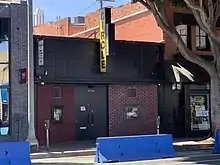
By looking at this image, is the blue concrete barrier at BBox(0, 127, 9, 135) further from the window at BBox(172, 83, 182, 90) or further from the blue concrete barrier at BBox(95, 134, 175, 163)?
the window at BBox(172, 83, 182, 90)

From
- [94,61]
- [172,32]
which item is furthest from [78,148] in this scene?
[172,32]

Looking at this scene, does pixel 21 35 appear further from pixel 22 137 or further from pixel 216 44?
pixel 216 44

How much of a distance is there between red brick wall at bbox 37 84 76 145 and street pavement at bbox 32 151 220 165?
4.47 meters

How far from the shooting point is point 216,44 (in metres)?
22.0

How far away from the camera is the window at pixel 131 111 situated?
2505 centimetres

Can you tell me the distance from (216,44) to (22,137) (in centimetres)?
967

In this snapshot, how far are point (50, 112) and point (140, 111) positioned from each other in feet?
16.4

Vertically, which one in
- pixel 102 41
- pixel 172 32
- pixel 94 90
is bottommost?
pixel 94 90

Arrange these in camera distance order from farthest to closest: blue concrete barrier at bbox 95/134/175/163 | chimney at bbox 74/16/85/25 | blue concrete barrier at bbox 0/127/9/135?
chimney at bbox 74/16/85/25 < blue concrete barrier at bbox 0/127/9/135 < blue concrete barrier at bbox 95/134/175/163

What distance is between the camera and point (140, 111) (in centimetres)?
2547

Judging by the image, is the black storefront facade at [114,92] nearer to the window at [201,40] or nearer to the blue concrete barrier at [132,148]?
the window at [201,40]

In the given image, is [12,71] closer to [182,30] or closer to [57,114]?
[57,114]

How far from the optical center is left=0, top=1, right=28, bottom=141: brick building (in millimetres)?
21828

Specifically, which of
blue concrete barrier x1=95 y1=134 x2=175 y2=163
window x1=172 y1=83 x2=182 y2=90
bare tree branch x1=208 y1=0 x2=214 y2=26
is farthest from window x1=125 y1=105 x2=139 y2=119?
blue concrete barrier x1=95 y1=134 x2=175 y2=163
